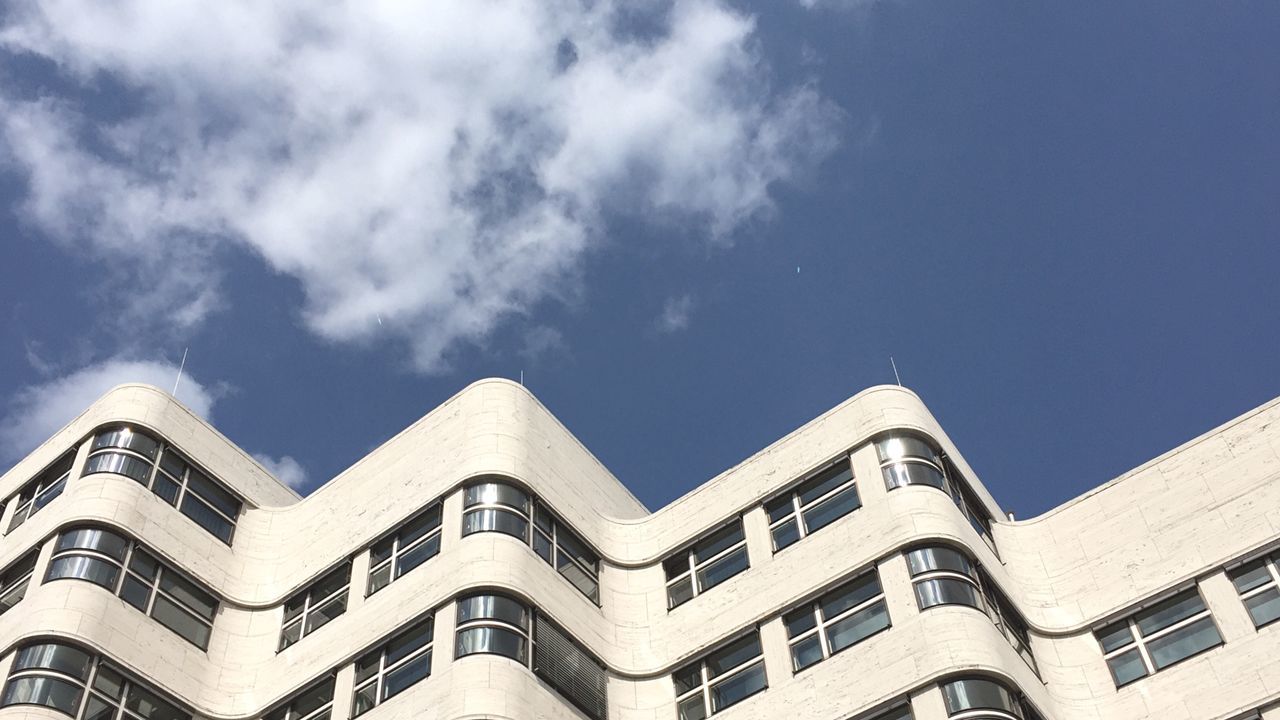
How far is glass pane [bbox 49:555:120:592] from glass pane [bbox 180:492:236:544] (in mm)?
3705

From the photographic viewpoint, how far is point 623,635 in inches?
1366

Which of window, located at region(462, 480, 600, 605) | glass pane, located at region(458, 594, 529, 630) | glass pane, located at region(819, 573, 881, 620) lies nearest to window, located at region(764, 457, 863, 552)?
glass pane, located at region(819, 573, 881, 620)

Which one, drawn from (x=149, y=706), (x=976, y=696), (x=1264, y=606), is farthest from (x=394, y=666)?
(x=1264, y=606)

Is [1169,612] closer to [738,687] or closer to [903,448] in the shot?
[903,448]

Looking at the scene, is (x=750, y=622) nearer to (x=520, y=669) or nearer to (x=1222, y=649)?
(x=520, y=669)

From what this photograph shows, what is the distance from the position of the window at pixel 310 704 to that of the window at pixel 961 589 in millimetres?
13973

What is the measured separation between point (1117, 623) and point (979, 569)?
3362 mm

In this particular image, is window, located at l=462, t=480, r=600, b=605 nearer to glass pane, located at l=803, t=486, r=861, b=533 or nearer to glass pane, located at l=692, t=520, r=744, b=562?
glass pane, located at l=692, t=520, r=744, b=562

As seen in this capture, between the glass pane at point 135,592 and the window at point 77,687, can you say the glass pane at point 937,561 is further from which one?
the glass pane at point 135,592

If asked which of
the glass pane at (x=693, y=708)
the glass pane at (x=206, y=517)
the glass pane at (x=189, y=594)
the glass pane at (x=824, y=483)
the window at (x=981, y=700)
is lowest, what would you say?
the window at (x=981, y=700)

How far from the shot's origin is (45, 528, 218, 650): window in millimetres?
34562

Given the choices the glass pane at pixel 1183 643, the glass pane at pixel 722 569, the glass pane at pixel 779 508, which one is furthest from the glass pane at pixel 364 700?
the glass pane at pixel 1183 643

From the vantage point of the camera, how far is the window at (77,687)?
31.3 m

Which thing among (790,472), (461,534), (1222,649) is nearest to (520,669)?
(461,534)
